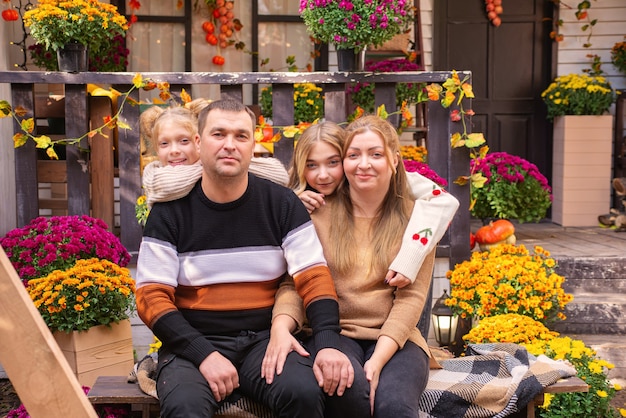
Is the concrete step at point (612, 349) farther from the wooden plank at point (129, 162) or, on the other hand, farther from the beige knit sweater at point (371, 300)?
the wooden plank at point (129, 162)

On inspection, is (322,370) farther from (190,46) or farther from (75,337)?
(190,46)

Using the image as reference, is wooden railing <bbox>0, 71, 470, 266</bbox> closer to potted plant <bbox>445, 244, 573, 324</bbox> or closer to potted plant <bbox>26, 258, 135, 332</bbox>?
potted plant <bbox>445, 244, 573, 324</bbox>

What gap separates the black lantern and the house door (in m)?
3.55

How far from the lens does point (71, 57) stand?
4.65 m

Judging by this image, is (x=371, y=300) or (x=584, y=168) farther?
(x=584, y=168)

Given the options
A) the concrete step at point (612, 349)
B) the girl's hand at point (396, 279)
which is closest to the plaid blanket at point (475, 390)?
the girl's hand at point (396, 279)

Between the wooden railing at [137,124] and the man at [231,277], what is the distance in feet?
6.23

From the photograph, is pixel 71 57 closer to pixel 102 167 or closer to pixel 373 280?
pixel 102 167

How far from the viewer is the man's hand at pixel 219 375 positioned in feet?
8.38

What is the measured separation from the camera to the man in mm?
2594

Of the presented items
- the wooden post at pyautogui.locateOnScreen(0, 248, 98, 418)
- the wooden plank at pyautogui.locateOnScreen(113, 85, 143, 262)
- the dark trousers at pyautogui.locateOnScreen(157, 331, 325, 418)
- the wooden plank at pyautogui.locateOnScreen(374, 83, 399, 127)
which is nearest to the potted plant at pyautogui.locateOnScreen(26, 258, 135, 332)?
the wooden plank at pyautogui.locateOnScreen(113, 85, 143, 262)

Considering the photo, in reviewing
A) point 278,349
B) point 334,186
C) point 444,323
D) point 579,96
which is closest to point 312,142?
point 334,186

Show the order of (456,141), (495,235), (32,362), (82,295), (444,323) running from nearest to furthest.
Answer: (32,362) < (82,295) < (444,323) < (456,141) < (495,235)

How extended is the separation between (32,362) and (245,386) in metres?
1.14
